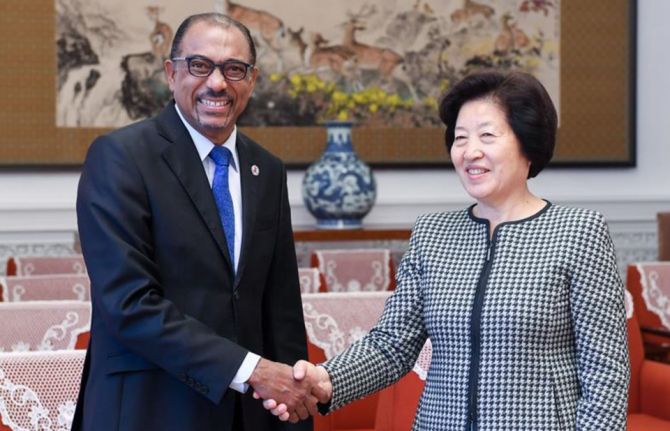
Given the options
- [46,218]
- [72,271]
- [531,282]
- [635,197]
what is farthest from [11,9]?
[531,282]

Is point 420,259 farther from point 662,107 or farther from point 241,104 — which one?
point 662,107

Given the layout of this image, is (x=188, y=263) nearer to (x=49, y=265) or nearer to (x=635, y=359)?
(x=635, y=359)

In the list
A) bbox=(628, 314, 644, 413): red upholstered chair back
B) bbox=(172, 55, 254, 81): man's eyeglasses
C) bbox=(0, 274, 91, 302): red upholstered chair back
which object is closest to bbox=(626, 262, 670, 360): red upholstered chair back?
bbox=(628, 314, 644, 413): red upholstered chair back

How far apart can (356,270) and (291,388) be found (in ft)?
13.8

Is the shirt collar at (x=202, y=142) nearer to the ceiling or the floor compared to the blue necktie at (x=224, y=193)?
nearer to the ceiling

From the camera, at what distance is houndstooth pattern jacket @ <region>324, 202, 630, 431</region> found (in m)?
2.44

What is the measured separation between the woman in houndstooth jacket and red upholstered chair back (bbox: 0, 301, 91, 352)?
176 cm

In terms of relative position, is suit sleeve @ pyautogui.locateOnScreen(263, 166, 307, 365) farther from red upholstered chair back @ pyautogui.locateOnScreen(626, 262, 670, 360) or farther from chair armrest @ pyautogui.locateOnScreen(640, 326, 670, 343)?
red upholstered chair back @ pyautogui.locateOnScreen(626, 262, 670, 360)

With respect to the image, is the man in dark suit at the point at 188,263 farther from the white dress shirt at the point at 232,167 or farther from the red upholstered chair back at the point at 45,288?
the red upholstered chair back at the point at 45,288

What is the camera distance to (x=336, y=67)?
8727 mm

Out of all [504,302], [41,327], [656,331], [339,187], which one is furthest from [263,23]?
[504,302]

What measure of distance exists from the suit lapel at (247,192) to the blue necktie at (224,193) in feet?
0.08

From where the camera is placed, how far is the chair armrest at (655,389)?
15.7 ft

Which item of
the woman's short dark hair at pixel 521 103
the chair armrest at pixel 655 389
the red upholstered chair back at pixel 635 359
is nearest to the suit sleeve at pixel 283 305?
the woman's short dark hair at pixel 521 103
